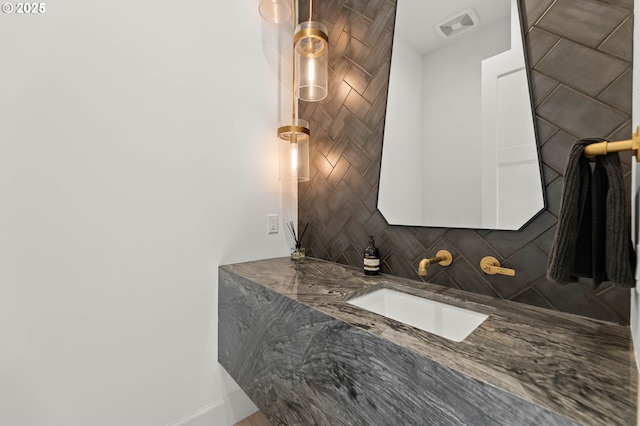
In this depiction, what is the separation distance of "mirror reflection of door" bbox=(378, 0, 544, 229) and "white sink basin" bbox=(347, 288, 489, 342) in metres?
0.33

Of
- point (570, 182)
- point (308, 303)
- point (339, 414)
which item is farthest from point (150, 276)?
point (570, 182)

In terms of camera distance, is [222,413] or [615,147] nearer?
[615,147]

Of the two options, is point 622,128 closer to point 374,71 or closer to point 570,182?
point 570,182

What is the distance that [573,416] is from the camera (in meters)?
0.43

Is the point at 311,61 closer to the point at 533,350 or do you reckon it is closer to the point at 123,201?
the point at 123,201

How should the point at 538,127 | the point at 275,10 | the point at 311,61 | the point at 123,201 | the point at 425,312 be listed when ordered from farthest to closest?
the point at 275,10 < the point at 311,61 < the point at 123,201 < the point at 425,312 < the point at 538,127

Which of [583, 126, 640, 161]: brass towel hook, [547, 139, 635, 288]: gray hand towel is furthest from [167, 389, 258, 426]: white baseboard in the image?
[583, 126, 640, 161]: brass towel hook

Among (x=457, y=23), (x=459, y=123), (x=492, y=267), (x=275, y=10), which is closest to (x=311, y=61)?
(x=275, y=10)

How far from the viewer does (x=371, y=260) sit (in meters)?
1.32

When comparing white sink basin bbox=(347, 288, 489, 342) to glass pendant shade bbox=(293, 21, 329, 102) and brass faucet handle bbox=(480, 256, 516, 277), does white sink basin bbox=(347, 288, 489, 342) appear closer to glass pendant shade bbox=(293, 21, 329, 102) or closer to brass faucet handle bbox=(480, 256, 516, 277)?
brass faucet handle bbox=(480, 256, 516, 277)

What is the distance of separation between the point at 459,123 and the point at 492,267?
0.57 metres

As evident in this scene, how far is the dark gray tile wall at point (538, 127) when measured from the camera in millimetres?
811

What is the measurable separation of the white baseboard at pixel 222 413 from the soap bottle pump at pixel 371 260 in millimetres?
1038

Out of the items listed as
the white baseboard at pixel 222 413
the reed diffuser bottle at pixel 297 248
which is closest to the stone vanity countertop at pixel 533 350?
the reed diffuser bottle at pixel 297 248
